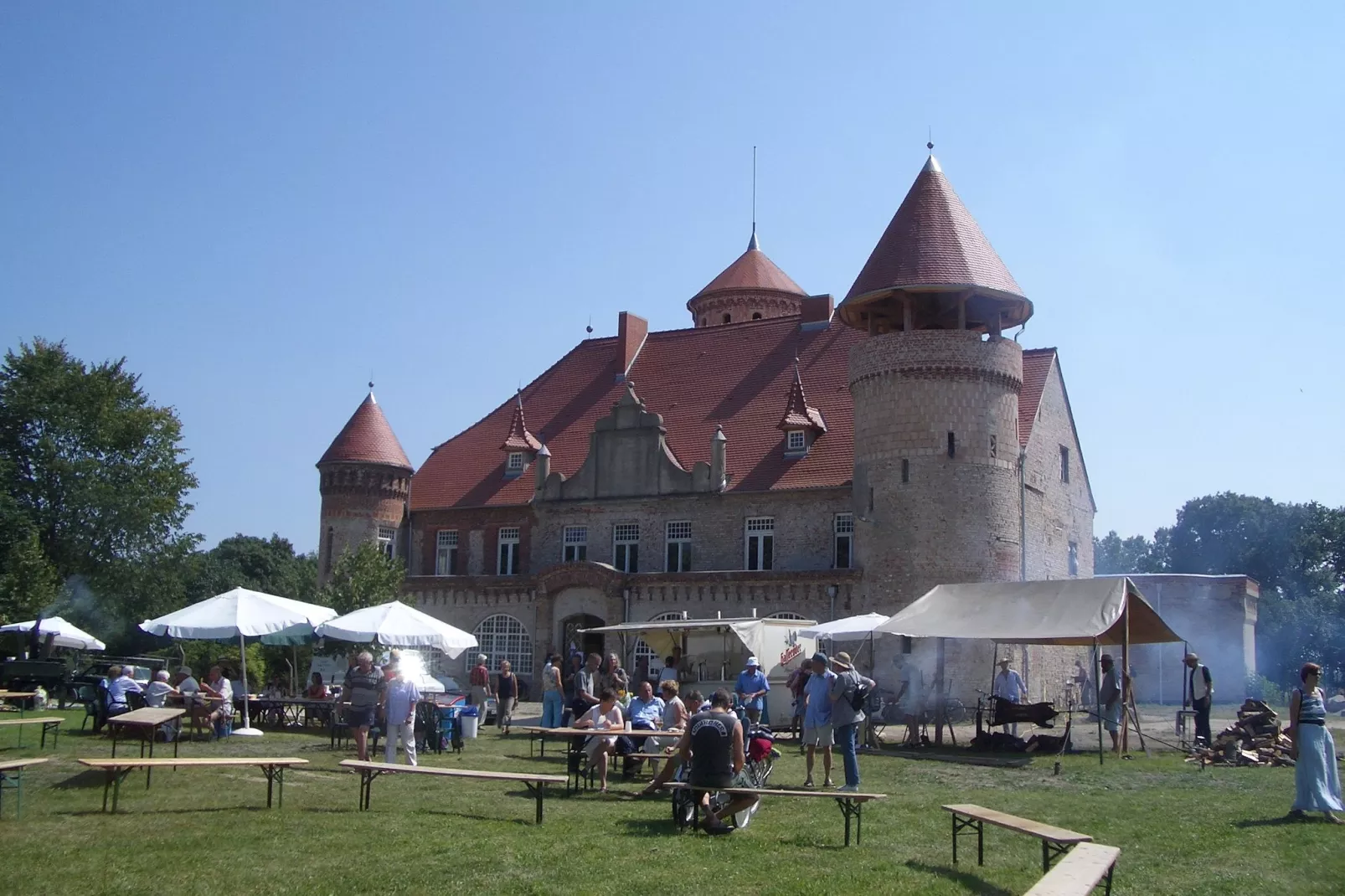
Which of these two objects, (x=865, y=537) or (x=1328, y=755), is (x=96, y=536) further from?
(x=1328, y=755)

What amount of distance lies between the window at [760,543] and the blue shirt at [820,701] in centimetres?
2005

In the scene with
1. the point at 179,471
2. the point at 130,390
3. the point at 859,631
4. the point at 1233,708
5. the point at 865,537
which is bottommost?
the point at 1233,708

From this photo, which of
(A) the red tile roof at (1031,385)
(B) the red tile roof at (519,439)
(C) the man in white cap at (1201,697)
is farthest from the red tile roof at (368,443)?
(C) the man in white cap at (1201,697)

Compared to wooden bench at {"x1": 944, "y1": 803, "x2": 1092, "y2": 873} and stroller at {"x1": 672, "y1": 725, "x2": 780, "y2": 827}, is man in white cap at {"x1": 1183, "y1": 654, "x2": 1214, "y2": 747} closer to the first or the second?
stroller at {"x1": 672, "y1": 725, "x2": 780, "y2": 827}

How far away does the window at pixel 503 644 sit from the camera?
38.6 metres

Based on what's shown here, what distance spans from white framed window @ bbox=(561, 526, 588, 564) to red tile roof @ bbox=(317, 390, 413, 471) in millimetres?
6583

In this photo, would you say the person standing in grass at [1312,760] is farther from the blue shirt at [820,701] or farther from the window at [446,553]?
the window at [446,553]

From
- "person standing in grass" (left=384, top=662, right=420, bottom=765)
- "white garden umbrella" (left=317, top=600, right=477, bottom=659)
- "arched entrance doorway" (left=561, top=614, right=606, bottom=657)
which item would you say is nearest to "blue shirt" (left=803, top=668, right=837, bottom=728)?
"person standing in grass" (left=384, top=662, right=420, bottom=765)

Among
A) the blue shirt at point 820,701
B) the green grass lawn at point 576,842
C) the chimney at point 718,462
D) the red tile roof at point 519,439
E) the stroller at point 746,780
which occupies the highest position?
the red tile roof at point 519,439

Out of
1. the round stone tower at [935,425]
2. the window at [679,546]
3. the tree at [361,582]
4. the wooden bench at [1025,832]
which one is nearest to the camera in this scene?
the wooden bench at [1025,832]

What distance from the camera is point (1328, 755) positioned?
12.9 m

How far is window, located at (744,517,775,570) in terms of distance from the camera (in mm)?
35812

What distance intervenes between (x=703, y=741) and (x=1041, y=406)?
87.8 ft

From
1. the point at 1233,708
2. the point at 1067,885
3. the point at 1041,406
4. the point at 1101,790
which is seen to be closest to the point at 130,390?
the point at 1041,406
